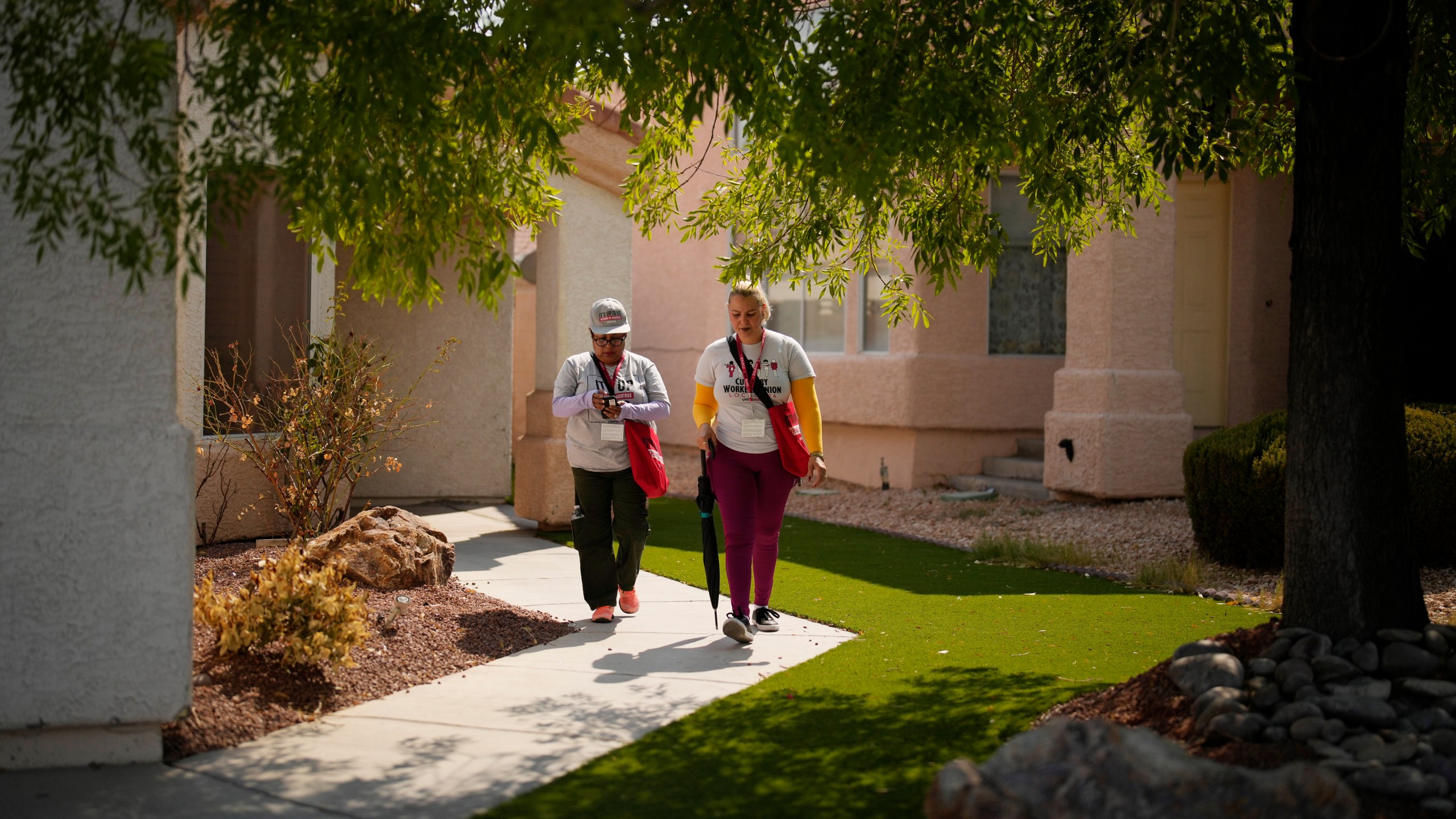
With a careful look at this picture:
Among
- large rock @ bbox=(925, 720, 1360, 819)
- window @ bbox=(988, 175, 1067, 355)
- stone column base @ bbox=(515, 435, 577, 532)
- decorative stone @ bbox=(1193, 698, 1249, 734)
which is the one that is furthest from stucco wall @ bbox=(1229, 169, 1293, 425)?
large rock @ bbox=(925, 720, 1360, 819)

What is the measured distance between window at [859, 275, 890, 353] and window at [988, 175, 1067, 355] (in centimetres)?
136

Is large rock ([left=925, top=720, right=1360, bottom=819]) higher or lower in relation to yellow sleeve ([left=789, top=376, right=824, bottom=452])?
lower

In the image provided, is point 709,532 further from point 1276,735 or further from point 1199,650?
point 1276,735

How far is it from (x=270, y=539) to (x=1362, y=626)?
7.12 metres

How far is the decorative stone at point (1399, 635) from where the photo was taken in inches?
183

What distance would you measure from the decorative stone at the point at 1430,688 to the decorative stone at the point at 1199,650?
0.68m

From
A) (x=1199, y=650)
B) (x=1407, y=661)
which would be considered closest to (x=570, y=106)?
(x=1199, y=650)

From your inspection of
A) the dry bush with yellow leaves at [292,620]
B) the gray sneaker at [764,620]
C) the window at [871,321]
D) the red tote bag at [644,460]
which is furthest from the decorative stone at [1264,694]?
the window at [871,321]

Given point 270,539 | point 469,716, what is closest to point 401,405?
point 270,539

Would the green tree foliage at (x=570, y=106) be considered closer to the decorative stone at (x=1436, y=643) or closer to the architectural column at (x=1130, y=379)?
the decorative stone at (x=1436, y=643)

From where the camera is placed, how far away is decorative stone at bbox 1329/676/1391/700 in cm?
438

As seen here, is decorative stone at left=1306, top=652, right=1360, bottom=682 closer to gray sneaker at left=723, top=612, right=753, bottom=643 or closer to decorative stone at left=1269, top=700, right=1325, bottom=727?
decorative stone at left=1269, top=700, right=1325, bottom=727

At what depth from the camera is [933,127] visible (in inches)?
195


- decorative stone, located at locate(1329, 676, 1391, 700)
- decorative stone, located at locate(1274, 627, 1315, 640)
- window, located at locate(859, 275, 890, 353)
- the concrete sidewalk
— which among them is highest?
window, located at locate(859, 275, 890, 353)
